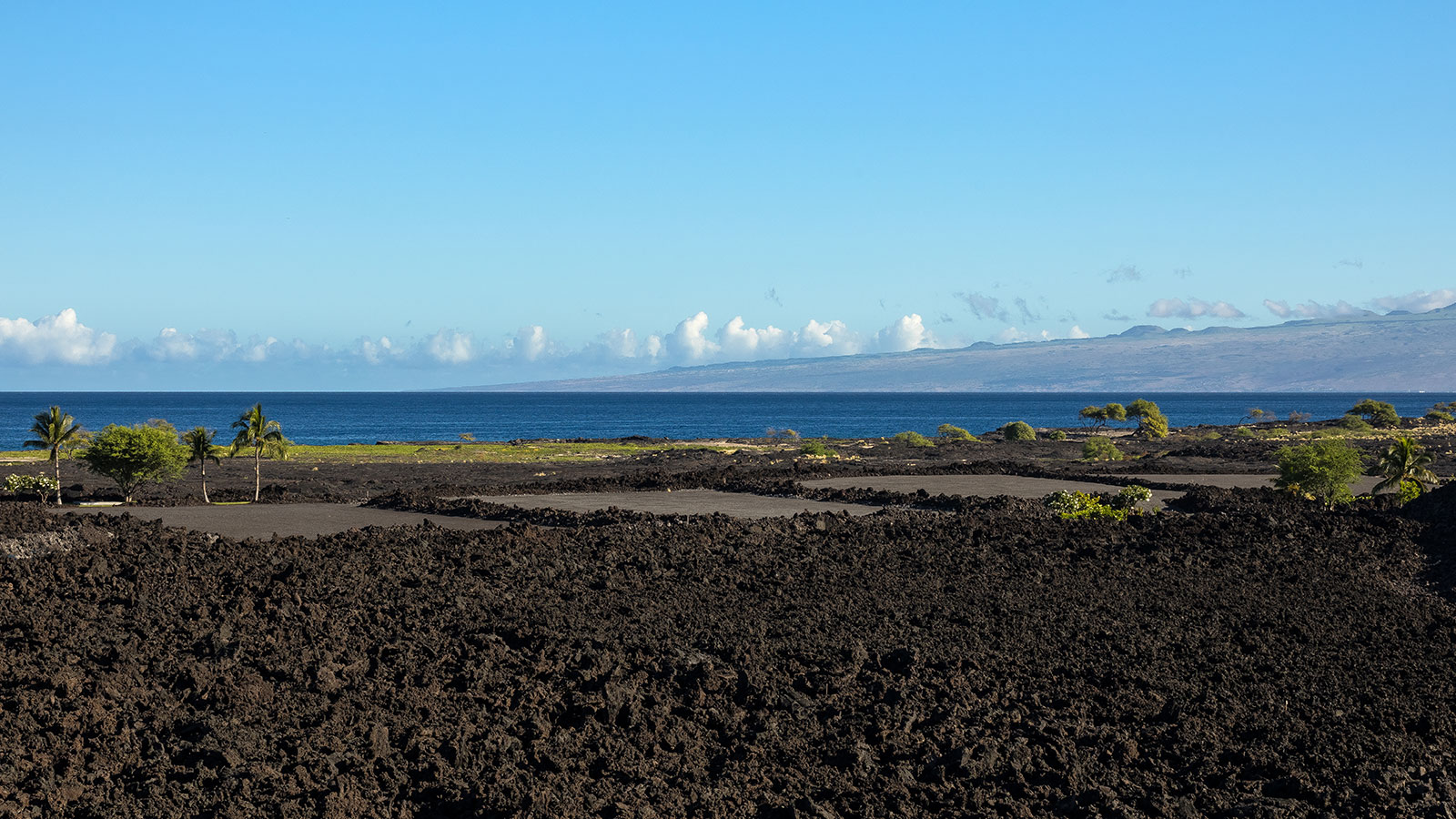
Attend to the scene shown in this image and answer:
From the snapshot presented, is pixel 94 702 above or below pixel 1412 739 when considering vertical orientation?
above

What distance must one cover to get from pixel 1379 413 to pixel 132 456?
105 metres

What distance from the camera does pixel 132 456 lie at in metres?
38.2

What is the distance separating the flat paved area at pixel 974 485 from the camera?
1534 inches

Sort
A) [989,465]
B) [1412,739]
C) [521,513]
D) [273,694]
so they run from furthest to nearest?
[989,465]
[521,513]
[273,694]
[1412,739]

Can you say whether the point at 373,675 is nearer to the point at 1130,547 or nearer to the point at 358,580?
the point at 358,580

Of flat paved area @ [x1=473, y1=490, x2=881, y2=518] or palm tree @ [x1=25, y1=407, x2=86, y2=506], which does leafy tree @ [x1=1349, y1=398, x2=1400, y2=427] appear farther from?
palm tree @ [x1=25, y1=407, x2=86, y2=506]

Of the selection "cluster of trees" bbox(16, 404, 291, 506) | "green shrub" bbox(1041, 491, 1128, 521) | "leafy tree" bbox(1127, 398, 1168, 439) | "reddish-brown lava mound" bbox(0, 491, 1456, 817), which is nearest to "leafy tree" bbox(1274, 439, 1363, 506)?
"green shrub" bbox(1041, 491, 1128, 521)

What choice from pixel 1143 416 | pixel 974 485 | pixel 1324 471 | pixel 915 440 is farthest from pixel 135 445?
pixel 1143 416

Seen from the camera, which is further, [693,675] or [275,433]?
[275,433]

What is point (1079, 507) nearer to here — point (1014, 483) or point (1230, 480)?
point (1014, 483)

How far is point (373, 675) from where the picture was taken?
1418 centimetres

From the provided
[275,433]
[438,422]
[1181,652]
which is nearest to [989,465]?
[275,433]

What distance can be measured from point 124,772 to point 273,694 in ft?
7.69

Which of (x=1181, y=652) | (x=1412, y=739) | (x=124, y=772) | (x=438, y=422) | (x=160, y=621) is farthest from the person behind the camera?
(x=438, y=422)
